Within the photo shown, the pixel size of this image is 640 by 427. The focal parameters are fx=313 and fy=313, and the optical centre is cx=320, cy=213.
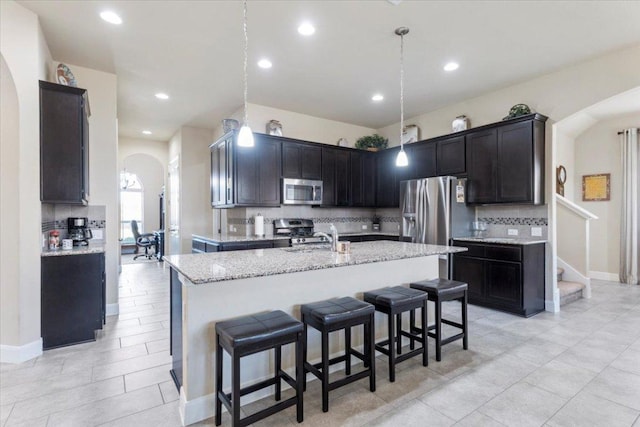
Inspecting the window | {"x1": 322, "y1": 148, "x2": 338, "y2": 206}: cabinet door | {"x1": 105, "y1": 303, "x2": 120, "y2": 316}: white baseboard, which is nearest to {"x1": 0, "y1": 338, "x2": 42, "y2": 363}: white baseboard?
{"x1": 105, "y1": 303, "x2": 120, "y2": 316}: white baseboard

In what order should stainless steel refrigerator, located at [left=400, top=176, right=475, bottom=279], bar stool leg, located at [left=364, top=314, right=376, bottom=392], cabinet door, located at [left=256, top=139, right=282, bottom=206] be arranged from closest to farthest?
bar stool leg, located at [left=364, top=314, right=376, bottom=392] < stainless steel refrigerator, located at [left=400, top=176, right=475, bottom=279] < cabinet door, located at [left=256, top=139, right=282, bottom=206]

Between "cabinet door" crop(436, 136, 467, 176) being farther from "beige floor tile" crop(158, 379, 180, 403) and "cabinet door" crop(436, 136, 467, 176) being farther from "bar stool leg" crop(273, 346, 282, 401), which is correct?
"beige floor tile" crop(158, 379, 180, 403)

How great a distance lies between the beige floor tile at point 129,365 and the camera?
8.19ft

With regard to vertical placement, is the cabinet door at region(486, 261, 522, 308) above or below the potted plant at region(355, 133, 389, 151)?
below

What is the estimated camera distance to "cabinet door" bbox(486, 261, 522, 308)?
382cm

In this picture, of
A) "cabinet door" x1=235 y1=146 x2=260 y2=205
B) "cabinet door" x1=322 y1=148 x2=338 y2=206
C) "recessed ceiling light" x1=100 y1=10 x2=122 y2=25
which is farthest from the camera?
"cabinet door" x1=322 y1=148 x2=338 y2=206

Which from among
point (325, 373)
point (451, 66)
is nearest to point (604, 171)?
point (451, 66)

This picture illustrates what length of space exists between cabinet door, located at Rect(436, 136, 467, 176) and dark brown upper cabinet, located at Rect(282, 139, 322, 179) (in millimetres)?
1970

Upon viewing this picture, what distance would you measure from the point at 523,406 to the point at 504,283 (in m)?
2.18

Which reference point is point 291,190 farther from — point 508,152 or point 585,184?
point 585,184

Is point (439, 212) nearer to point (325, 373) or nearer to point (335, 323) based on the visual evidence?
point (335, 323)

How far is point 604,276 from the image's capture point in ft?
19.2

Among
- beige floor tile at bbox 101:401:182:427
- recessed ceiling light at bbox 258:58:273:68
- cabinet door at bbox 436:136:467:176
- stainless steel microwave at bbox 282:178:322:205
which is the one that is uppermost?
recessed ceiling light at bbox 258:58:273:68

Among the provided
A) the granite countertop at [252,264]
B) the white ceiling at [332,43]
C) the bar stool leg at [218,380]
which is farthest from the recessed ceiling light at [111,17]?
the bar stool leg at [218,380]
